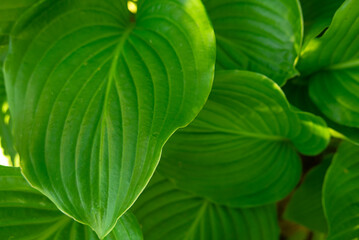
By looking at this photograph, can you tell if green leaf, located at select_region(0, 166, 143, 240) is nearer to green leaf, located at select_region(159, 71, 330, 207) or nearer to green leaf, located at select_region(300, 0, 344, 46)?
green leaf, located at select_region(159, 71, 330, 207)

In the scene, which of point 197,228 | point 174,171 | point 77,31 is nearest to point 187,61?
point 77,31

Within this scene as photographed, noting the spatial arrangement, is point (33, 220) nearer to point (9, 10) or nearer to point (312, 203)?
point (9, 10)

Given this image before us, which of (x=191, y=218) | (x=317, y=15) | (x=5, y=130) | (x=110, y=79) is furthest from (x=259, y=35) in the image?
(x=5, y=130)

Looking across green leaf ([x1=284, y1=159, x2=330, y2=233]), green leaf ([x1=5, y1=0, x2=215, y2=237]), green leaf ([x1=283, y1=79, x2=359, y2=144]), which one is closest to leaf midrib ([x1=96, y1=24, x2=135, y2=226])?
green leaf ([x1=5, y1=0, x2=215, y2=237])

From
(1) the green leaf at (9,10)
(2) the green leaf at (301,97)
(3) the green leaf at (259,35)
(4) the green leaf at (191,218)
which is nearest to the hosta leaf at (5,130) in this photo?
(1) the green leaf at (9,10)

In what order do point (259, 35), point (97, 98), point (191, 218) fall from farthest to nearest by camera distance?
point (191, 218) → point (259, 35) → point (97, 98)

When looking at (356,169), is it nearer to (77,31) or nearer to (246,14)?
(246,14)

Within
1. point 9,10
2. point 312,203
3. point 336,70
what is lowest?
point 312,203

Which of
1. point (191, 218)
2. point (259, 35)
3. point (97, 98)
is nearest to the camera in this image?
point (97, 98)

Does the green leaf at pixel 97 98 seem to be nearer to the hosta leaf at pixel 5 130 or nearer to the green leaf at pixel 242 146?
the green leaf at pixel 242 146
